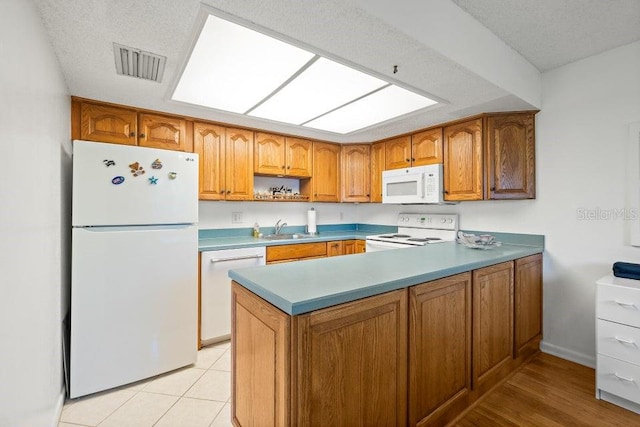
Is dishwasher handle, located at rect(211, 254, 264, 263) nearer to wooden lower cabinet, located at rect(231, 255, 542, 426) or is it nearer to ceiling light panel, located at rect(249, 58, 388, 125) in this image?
wooden lower cabinet, located at rect(231, 255, 542, 426)

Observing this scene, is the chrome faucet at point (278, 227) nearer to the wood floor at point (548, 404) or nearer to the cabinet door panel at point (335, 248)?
the cabinet door panel at point (335, 248)

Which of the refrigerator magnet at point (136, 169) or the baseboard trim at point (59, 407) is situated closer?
the baseboard trim at point (59, 407)

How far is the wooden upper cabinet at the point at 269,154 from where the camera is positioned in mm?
3105

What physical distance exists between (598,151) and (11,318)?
357cm

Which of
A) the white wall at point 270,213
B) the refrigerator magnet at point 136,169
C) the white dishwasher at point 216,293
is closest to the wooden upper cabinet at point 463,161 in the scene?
the white wall at point 270,213

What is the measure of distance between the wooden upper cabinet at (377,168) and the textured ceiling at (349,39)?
1164 mm

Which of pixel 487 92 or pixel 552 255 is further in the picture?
pixel 552 255

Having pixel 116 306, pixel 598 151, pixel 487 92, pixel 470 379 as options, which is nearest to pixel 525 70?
pixel 487 92

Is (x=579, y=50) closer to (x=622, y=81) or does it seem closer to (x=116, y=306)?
(x=622, y=81)

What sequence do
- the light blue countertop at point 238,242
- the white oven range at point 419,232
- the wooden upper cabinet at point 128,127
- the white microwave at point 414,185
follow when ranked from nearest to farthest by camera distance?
the wooden upper cabinet at point 128,127 < the light blue countertop at point 238,242 < the white microwave at point 414,185 < the white oven range at point 419,232

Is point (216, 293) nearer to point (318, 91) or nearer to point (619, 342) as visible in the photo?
point (318, 91)

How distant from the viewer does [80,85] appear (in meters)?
2.00

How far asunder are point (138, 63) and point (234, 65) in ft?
1.97

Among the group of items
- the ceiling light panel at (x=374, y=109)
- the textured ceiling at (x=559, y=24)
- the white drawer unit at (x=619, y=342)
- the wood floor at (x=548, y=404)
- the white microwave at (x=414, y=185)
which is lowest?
the wood floor at (x=548, y=404)
